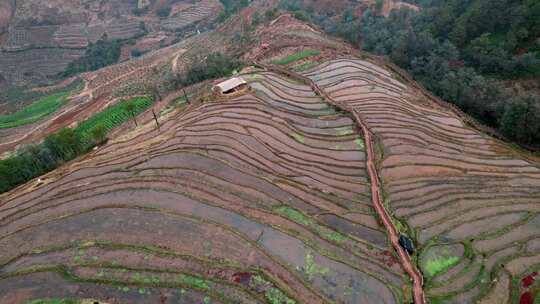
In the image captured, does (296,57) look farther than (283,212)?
Yes

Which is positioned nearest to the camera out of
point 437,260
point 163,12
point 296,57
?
point 437,260

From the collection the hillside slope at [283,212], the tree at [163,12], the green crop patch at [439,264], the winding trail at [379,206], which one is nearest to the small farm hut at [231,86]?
the hillside slope at [283,212]

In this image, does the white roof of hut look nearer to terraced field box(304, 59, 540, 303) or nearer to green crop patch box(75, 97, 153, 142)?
terraced field box(304, 59, 540, 303)

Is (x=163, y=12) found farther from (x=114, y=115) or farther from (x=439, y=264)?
(x=439, y=264)

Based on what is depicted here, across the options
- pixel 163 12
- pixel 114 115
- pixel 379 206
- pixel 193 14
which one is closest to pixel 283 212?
pixel 379 206

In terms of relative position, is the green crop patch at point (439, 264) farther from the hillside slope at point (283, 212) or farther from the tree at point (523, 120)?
the tree at point (523, 120)

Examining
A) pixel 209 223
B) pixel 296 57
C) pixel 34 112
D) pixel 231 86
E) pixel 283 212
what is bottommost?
pixel 34 112

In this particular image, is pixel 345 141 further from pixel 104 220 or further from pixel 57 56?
pixel 57 56
